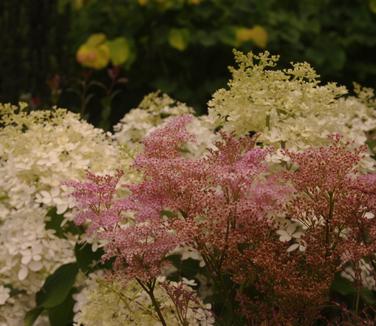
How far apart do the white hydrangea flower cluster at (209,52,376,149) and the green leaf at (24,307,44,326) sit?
833mm

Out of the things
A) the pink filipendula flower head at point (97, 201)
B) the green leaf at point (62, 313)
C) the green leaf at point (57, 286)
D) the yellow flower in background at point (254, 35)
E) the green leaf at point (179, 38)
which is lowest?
the green leaf at point (179, 38)

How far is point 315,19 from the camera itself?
6.10 m

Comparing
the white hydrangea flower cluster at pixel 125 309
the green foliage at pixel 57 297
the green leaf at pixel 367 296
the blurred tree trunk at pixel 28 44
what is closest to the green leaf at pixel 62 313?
the green foliage at pixel 57 297

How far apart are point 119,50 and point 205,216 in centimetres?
383

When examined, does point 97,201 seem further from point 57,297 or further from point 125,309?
point 57,297

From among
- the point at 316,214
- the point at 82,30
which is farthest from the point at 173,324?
the point at 82,30

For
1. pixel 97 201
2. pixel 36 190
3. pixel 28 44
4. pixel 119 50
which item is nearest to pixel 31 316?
pixel 36 190

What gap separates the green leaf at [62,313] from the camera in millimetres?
2729

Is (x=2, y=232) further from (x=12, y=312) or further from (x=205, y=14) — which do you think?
→ (x=205, y=14)

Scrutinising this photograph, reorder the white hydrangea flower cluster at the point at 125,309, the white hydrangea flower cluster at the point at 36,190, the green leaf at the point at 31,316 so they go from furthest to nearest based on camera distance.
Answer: the green leaf at the point at 31,316 < the white hydrangea flower cluster at the point at 36,190 < the white hydrangea flower cluster at the point at 125,309

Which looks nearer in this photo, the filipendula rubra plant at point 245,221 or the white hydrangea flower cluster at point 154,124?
the filipendula rubra plant at point 245,221

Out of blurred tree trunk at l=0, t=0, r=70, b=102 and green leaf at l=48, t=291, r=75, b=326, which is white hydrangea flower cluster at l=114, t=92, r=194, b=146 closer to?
green leaf at l=48, t=291, r=75, b=326

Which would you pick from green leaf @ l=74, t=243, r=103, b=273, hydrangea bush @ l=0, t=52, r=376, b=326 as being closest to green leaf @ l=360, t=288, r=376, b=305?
hydrangea bush @ l=0, t=52, r=376, b=326

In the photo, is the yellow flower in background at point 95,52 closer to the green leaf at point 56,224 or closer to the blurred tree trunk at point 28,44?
the blurred tree trunk at point 28,44
